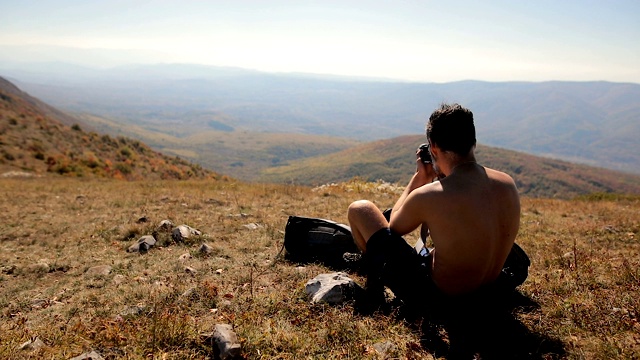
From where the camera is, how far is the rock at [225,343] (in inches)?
120

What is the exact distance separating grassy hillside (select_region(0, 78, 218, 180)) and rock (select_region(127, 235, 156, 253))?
17940 millimetres

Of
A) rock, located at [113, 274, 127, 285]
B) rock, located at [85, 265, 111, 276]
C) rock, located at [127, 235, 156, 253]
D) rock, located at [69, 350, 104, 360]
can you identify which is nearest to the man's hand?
rock, located at [69, 350, 104, 360]

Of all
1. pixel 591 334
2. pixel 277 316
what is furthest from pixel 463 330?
pixel 277 316

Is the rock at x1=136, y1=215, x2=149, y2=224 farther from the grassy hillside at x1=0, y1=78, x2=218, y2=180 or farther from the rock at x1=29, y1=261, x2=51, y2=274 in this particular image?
the grassy hillside at x1=0, y1=78, x2=218, y2=180

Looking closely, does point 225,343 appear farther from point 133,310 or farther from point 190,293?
point 133,310

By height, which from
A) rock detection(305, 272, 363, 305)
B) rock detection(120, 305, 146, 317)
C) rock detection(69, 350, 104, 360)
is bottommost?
rock detection(120, 305, 146, 317)

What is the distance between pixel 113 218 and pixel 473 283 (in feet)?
29.2

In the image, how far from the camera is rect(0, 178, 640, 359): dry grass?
10.9 ft

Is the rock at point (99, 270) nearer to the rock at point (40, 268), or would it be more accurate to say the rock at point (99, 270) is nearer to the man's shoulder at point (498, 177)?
the rock at point (40, 268)

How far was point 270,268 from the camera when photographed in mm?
5688

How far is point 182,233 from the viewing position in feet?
23.8

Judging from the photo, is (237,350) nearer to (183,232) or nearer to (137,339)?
(137,339)

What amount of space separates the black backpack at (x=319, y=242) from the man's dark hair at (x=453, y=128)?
107 inches

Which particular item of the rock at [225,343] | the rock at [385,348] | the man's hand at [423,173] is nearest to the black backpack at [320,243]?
the man's hand at [423,173]
